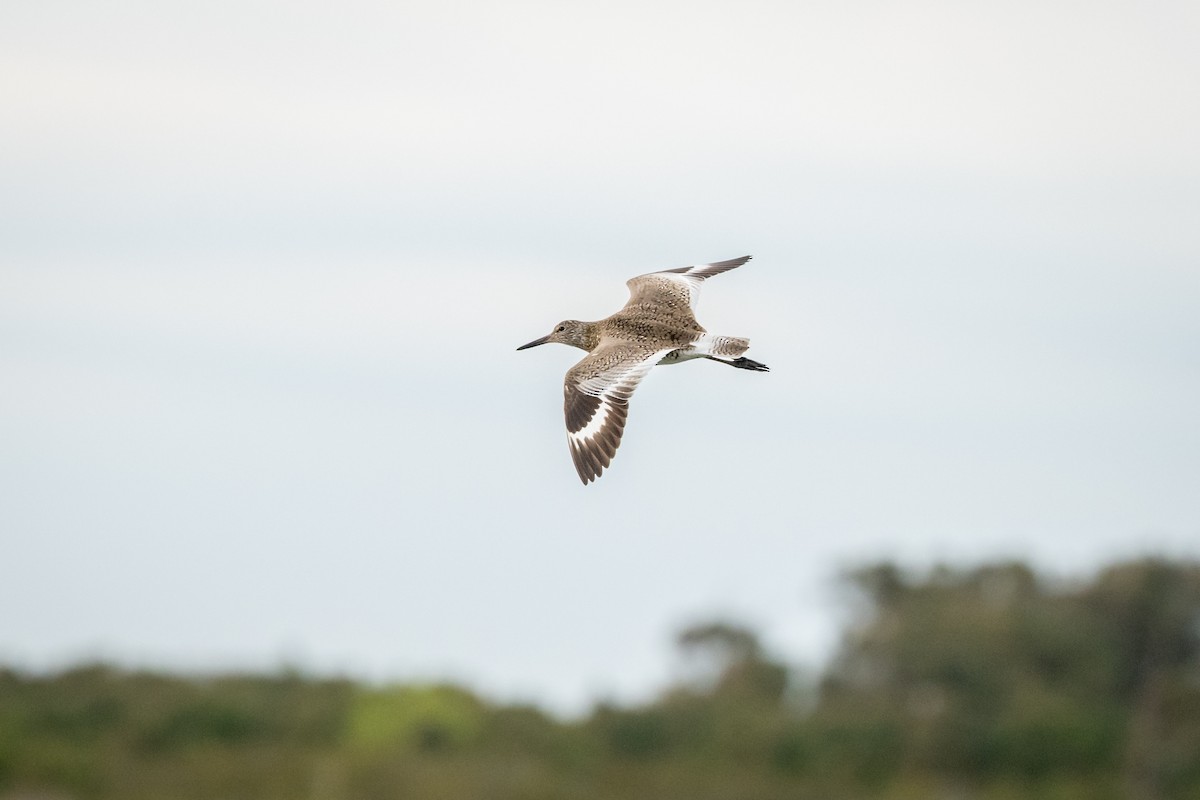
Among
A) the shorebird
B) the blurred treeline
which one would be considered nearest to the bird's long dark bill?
the shorebird

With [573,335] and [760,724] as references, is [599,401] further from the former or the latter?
[760,724]

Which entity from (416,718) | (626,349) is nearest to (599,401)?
(626,349)

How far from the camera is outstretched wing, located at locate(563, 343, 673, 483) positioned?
510 inches

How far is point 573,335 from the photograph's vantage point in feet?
51.4

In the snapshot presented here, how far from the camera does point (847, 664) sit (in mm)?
54844

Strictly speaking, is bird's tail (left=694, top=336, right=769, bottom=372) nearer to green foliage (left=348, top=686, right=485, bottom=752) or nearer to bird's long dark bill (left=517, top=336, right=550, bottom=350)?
bird's long dark bill (left=517, top=336, right=550, bottom=350)

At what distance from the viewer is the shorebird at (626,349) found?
13164 mm

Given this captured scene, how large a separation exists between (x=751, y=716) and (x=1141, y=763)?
1041cm

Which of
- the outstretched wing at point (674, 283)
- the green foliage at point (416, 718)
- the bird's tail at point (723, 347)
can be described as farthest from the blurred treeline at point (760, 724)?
the bird's tail at point (723, 347)

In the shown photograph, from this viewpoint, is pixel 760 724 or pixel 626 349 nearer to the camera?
pixel 626 349

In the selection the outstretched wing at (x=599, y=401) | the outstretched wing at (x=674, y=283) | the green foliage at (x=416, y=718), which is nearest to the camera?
the outstretched wing at (x=599, y=401)

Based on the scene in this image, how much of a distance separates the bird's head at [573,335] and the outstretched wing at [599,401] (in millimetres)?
1290

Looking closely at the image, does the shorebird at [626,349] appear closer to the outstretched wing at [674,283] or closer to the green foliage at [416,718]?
the outstretched wing at [674,283]

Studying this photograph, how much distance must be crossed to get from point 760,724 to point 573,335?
32814 millimetres
